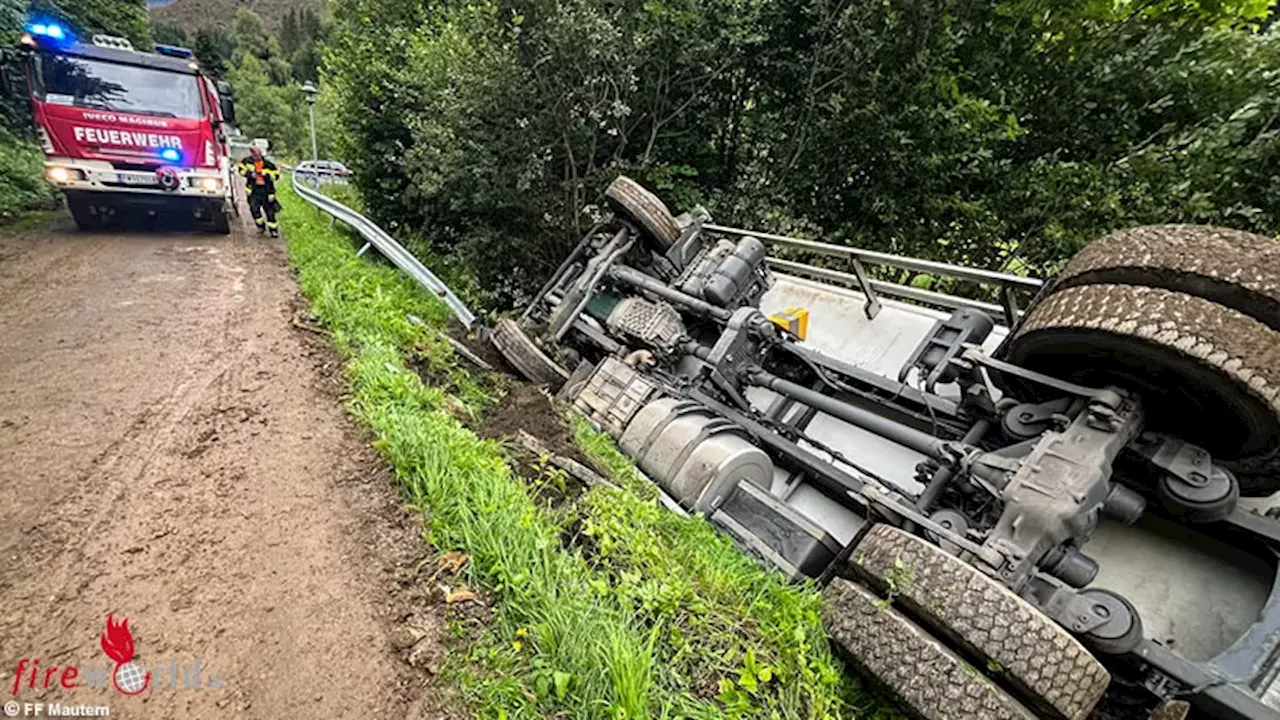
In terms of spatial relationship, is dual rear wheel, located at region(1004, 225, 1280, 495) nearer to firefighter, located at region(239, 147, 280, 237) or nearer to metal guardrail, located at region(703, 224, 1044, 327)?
metal guardrail, located at region(703, 224, 1044, 327)

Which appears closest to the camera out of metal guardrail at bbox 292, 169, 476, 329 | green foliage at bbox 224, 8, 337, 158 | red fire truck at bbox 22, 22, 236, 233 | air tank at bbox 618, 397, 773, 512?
air tank at bbox 618, 397, 773, 512

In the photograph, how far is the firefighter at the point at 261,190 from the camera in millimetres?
9156

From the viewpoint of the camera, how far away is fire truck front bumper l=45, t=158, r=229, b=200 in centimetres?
745

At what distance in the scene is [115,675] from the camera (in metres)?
1.85

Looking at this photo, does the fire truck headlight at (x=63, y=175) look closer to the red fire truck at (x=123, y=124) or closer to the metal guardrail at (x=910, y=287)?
the red fire truck at (x=123, y=124)

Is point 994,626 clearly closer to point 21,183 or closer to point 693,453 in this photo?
point 693,453

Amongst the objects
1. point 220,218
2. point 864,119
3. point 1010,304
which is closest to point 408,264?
point 220,218

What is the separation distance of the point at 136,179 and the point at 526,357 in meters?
6.83

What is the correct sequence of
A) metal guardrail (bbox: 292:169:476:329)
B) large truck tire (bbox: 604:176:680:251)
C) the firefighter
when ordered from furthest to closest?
the firefighter
metal guardrail (bbox: 292:169:476:329)
large truck tire (bbox: 604:176:680:251)

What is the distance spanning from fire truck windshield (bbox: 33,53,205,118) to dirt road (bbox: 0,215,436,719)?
4523 mm

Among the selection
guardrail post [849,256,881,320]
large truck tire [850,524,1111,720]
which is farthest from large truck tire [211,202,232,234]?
large truck tire [850,524,1111,720]

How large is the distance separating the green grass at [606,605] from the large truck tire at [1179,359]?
1.45m

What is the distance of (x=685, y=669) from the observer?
Result: 6.71ft

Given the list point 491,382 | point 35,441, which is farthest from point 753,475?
point 35,441
